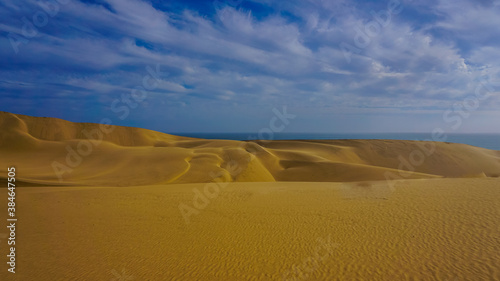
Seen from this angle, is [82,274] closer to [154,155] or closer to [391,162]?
[154,155]

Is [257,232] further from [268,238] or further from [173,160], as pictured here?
[173,160]

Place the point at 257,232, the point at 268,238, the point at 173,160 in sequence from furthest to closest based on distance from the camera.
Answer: the point at 173,160
the point at 257,232
the point at 268,238

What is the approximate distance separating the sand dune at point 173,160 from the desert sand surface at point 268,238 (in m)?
9.35

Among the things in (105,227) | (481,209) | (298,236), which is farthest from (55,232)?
(481,209)

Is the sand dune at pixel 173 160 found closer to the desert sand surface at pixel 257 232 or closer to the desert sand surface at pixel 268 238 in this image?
the desert sand surface at pixel 257 232

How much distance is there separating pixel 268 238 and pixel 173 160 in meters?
18.4

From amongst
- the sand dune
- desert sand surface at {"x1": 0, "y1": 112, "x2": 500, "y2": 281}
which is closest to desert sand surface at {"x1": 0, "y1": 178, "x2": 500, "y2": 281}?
desert sand surface at {"x1": 0, "y1": 112, "x2": 500, "y2": 281}

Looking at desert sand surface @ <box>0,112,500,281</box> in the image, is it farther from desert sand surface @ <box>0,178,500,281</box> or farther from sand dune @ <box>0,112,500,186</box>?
sand dune @ <box>0,112,500,186</box>

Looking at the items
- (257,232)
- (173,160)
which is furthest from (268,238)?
(173,160)

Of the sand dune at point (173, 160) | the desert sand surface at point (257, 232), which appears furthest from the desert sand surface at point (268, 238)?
the sand dune at point (173, 160)

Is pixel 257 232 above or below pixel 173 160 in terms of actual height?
below

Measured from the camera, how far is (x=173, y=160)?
2458 cm

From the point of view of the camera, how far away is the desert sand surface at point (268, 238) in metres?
6.09

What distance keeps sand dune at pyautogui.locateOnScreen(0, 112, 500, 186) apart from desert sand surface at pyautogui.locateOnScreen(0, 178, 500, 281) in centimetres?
935
